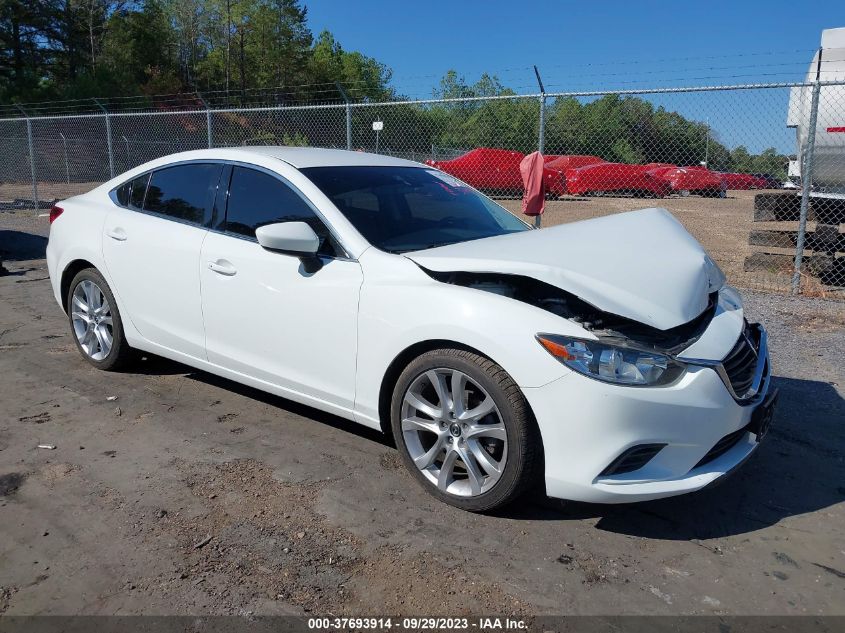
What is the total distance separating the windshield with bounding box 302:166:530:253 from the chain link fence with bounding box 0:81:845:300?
1.00 metres

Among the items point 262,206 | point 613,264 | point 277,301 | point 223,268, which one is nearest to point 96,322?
point 223,268

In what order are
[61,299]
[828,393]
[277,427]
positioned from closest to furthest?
[277,427] < [828,393] < [61,299]

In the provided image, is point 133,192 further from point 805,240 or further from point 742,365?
point 805,240

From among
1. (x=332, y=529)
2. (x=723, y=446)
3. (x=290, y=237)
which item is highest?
(x=290, y=237)

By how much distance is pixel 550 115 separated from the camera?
13.3 m

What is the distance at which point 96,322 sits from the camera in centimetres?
493

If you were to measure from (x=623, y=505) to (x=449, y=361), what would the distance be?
1.07m

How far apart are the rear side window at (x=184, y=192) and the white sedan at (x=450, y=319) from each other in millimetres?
13

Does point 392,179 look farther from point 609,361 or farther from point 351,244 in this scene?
point 609,361

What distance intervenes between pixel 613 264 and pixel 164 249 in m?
2.71

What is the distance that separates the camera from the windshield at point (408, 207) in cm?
371

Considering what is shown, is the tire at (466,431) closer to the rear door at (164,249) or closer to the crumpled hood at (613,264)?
the crumpled hood at (613,264)

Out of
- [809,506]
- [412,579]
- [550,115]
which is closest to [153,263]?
[412,579]

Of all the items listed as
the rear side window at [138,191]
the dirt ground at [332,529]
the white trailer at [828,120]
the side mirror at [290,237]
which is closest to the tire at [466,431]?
the dirt ground at [332,529]
